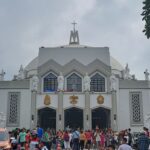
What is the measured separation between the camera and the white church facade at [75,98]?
39281 mm

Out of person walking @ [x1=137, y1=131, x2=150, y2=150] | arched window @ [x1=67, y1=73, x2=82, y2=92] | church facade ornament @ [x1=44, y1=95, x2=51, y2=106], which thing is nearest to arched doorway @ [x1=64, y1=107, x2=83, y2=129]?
arched window @ [x1=67, y1=73, x2=82, y2=92]

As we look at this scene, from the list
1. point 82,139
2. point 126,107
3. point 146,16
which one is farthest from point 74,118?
point 146,16

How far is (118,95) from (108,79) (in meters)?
2.28

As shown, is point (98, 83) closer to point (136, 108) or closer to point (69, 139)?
point (136, 108)

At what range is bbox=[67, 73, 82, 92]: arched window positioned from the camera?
40.8 meters

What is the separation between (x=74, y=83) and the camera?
135ft

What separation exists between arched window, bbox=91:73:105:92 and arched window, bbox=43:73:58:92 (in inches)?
173

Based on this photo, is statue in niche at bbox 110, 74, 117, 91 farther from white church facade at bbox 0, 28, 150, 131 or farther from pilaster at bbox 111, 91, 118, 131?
pilaster at bbox 111, 91, 118, 131

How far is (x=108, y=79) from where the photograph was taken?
40.8 meters

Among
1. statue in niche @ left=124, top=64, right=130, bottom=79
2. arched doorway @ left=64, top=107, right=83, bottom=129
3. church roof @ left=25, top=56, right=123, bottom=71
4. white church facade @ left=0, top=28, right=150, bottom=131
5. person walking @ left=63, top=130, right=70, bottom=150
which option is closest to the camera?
person walking @ left=63, top=130, right=70, bottom=150

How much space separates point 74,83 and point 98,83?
2.85 m

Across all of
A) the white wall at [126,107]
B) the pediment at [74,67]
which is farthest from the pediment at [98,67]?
the white wall at [126,107]

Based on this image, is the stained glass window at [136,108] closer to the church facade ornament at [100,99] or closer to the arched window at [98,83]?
the church facade ornament at [100,99]

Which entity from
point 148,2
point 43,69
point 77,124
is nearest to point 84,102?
point 77,124
